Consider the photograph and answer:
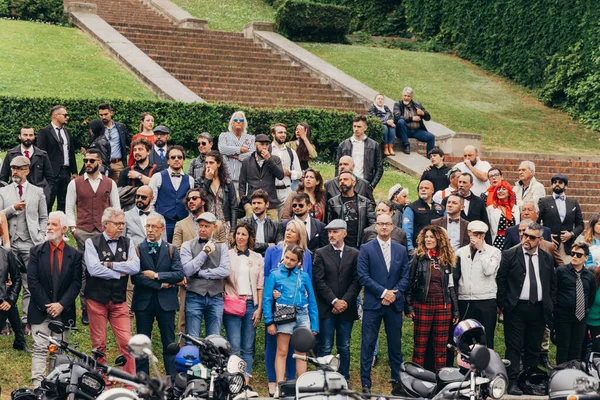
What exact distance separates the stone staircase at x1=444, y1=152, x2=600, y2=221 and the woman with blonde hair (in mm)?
9236

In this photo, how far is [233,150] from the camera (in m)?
15.3

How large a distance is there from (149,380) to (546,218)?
29.6 ft

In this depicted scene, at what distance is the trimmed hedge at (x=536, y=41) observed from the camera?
97.0ft

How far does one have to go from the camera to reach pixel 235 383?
360 inches

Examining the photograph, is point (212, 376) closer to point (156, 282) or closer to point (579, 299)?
point (156, 282)

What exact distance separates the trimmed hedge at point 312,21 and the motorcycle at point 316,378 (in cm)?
2594

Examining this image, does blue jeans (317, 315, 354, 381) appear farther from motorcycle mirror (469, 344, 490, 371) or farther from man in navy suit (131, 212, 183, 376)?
motorcycle mirror (469, 344, 490, 371)

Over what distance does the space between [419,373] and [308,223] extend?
11.9ft

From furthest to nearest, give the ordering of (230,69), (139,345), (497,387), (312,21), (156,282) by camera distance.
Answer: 1. (312,21)
2. (230,69)
3. (156,282)
4. (497,387)
5. (139,345)

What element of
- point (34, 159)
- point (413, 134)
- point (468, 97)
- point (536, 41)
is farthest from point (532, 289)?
point (536, 41)

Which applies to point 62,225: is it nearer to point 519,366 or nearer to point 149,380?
point 149,380

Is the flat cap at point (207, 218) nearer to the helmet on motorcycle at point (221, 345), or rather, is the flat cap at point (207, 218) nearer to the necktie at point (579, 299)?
the helmet on motorcycle at point (221, 345)

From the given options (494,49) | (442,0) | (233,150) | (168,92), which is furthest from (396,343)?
(442,0)

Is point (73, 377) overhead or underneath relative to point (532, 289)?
overhead
